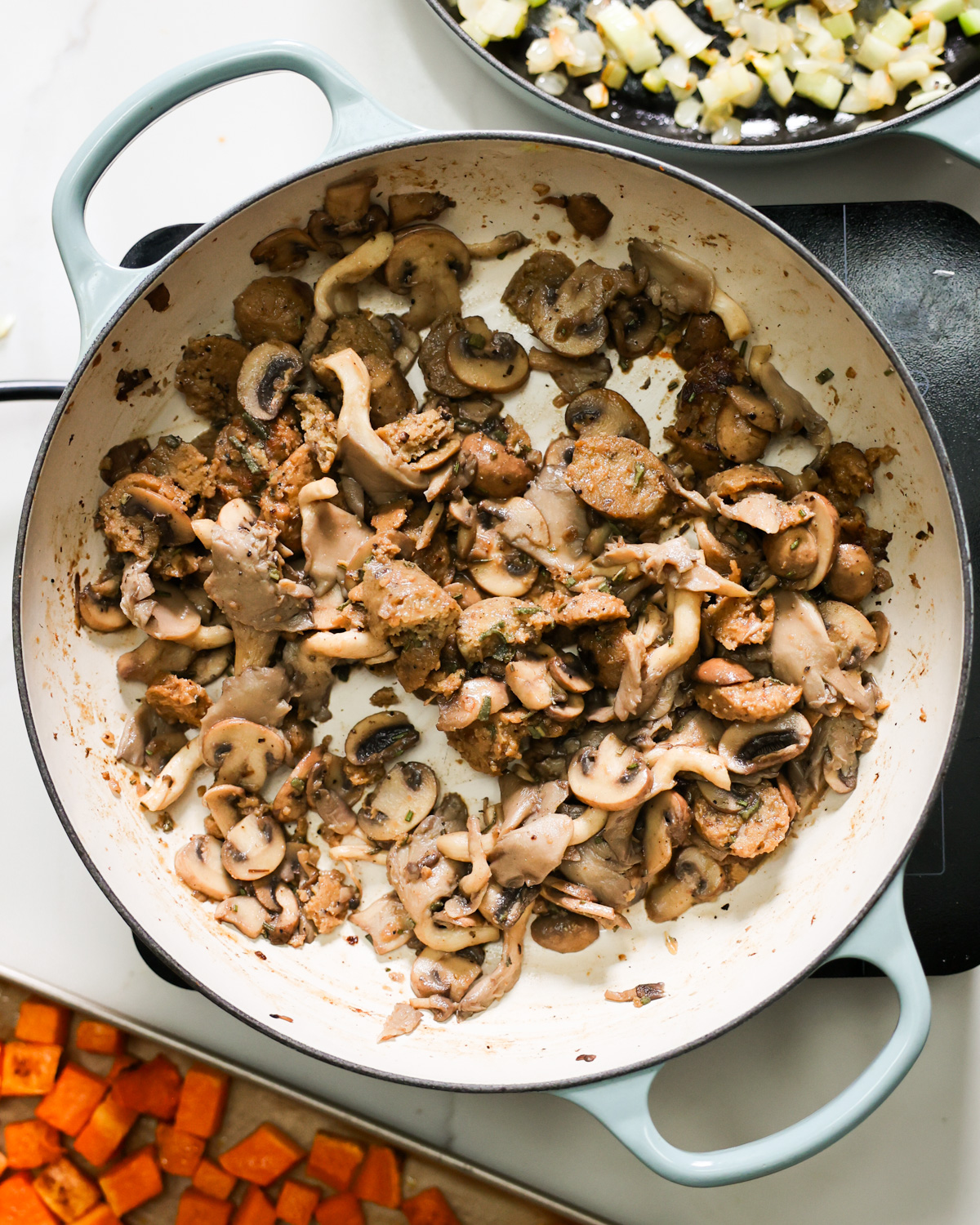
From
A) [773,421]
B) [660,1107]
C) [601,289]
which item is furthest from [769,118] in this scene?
[660,1107]

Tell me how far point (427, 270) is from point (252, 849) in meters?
1.38

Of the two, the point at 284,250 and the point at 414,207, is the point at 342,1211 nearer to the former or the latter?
the point at 284,250

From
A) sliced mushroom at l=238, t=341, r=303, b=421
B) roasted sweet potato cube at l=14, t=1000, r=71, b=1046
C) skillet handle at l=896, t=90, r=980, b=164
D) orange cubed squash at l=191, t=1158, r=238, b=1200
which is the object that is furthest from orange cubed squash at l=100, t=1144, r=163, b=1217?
skillet handle at l=896, t=90, r=980, b=164

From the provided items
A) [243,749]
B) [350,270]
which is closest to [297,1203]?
[243,749]

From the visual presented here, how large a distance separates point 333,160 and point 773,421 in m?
1.07

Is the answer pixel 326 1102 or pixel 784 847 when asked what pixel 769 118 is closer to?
pixel 784 847

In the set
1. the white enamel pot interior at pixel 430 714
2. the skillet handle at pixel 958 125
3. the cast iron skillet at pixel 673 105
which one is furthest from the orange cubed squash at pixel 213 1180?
the skillet handle at pixel 958 125

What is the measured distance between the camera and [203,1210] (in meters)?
2.41

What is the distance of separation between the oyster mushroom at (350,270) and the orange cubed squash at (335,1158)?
2.01 m

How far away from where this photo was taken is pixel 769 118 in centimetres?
215

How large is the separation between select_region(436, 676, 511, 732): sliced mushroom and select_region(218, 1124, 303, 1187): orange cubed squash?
1.20 metres

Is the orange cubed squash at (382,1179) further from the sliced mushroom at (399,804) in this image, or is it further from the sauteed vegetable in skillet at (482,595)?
the sliced mushroom at (399,804)

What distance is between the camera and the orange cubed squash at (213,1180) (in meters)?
2.40

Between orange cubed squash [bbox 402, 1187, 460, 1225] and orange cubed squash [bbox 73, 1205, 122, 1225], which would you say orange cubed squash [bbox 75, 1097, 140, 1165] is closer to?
orange cubed squash [bbox 73, 1205, 122, 1225]
